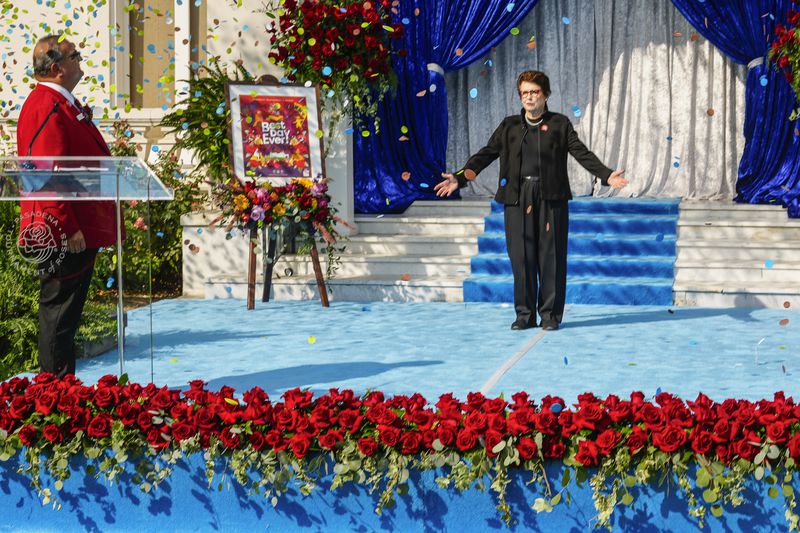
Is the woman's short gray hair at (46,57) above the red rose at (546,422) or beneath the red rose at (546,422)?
above

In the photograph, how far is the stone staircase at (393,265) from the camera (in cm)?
907

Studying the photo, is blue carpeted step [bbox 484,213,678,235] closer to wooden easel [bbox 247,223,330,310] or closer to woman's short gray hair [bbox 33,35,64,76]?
wooden easel [bbox 247,223,330,310]

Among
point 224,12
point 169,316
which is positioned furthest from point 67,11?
point 169,316

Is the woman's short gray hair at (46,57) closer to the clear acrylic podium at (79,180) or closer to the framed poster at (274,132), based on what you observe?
the clear acrylic podium at (79,180)

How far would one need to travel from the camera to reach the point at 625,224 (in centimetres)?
968

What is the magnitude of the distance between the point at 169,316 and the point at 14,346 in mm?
2587

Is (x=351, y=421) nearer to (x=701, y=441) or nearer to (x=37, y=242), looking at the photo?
(x=701, y=441)

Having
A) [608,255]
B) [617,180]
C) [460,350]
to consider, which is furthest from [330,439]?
[608,255]

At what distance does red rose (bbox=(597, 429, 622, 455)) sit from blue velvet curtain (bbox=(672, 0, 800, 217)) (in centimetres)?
690

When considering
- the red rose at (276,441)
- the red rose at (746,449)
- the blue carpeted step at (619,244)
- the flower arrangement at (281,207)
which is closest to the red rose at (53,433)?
the red rose at (276,441)

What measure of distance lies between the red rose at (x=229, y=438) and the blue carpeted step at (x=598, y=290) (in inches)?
204

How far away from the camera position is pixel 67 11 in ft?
38.2

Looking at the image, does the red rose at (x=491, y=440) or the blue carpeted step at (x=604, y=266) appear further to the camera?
the blue carpeted step at (x=604, y=266)

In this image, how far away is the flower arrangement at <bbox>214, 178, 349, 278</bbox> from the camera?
28.1 feet
